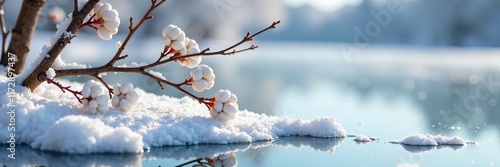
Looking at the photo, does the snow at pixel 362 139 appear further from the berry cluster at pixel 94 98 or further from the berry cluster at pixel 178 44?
the berry cluster at pixel 94 98

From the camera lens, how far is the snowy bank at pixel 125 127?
1.50m

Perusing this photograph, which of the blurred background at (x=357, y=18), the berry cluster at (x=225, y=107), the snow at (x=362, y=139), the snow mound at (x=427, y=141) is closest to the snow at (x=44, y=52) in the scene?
the berry cluster at (x=225, y=107)

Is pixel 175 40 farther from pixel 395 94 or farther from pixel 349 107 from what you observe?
pixel 395 94

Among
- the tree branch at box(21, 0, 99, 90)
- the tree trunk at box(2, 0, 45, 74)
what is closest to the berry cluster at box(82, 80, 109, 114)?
the tree branch at box(21, 0, 99, 90)

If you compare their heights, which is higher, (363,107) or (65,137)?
(363,107)

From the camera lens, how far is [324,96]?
152 inches

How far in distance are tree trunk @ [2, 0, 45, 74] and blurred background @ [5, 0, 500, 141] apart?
0.80 m

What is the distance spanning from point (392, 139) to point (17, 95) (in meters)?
1.08

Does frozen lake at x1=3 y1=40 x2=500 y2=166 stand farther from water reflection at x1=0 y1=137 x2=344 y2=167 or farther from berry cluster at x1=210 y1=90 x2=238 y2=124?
berry cluster at x1=210 y1=90 x2=238 y2=124

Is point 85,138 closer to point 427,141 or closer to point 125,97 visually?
point 125,97

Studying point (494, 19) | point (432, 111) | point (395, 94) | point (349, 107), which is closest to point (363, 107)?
point (349, 107)

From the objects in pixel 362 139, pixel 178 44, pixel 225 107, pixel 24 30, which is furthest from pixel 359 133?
pixel 24 30

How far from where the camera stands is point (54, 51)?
183cm

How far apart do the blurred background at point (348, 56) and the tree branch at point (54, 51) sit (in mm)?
974
